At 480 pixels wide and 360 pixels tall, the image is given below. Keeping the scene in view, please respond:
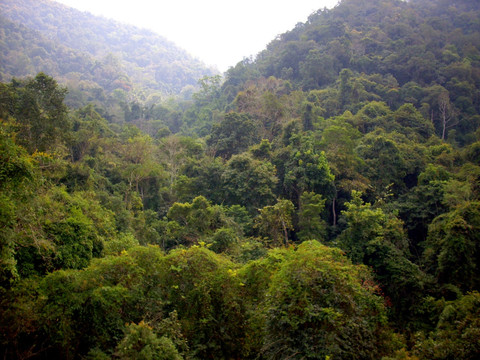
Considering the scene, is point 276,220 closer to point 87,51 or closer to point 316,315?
point 316,315

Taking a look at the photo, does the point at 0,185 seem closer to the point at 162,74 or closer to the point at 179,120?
the point at 179,120

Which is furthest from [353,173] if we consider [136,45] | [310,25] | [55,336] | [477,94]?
[136,45]

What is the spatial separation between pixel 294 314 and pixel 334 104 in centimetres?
2559

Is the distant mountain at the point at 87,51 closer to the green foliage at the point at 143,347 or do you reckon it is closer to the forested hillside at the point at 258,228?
the forested hillside at the point at 258,228

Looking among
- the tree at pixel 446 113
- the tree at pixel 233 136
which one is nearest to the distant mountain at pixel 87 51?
the tree at pixel 233 136

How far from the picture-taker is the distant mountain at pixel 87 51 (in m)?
50.4

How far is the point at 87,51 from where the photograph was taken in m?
78.1

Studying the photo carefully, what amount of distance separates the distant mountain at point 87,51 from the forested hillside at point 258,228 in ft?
107

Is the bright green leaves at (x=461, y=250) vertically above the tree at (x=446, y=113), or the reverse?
the tree at (x=446, y=113)

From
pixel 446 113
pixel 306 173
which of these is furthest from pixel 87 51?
pixel 306 173

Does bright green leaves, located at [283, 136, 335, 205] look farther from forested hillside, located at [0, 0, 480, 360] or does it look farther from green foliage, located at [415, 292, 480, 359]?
green foliage, located at [415, 292, 480, 359]

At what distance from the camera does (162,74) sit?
80.7 m

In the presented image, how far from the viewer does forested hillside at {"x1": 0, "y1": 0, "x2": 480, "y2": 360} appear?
20.0 feet

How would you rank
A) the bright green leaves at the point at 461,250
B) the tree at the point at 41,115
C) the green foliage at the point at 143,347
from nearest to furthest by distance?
the green foliage at the point at 143,347 → the bright green leaves at the point at 461,250 → the tree at the point at 41,115
